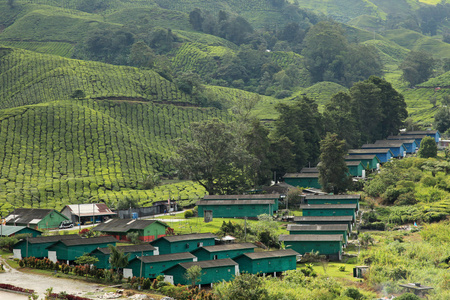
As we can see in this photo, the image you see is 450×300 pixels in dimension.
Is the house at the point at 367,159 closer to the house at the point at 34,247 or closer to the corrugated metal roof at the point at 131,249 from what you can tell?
the corrugated metal roof at the point at 131,249

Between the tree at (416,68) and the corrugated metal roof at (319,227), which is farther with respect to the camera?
the tree at (416,68)

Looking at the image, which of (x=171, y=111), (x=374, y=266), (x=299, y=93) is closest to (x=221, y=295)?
(x=374, y=266)

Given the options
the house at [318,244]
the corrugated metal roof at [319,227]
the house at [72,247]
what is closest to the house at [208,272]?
the house at [72,247]

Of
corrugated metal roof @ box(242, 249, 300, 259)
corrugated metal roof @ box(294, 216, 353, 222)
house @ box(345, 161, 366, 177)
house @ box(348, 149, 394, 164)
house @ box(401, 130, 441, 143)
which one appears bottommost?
corrugated metal roof @ box(242, 249, 300, 259)

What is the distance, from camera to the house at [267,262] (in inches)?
1999

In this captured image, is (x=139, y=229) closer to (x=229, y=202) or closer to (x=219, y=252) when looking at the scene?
(x=219, y=252)

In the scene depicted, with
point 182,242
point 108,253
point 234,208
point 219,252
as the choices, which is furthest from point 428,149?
point 108,253

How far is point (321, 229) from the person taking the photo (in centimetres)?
6197

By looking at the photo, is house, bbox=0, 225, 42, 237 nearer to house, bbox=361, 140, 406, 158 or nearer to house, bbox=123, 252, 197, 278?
house, bbox=123, 252, 197, 278

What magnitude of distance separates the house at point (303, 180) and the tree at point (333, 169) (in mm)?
7152

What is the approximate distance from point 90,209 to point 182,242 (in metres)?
20.0

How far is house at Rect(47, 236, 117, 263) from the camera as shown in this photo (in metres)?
52.5

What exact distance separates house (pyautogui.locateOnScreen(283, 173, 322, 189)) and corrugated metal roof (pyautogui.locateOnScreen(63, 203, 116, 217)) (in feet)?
92.8

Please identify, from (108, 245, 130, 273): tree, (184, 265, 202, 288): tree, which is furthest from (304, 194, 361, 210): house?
(108, 245, 130, 273): tree
